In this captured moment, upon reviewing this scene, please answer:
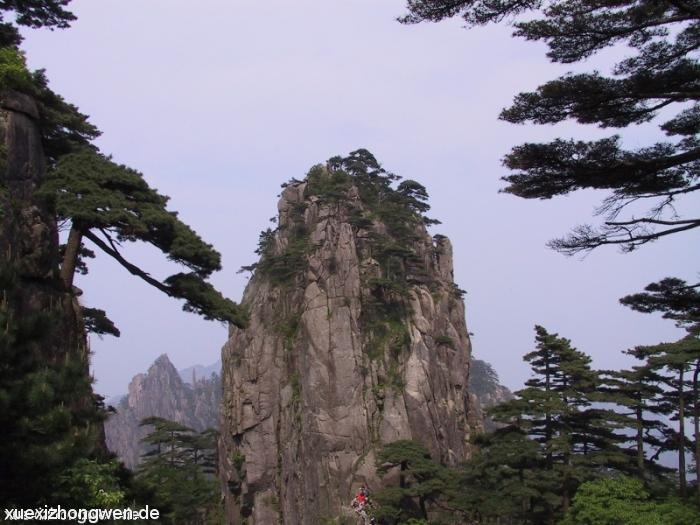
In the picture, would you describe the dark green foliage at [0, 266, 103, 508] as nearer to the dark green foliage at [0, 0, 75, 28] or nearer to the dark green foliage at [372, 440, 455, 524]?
the dark green foliage at [0, 0, 75, 28]

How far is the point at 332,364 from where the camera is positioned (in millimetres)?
37344

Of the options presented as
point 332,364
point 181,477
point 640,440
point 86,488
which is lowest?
point 181,477

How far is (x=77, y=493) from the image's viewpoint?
259 inches

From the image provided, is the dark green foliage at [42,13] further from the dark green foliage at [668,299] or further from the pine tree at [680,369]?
the pine tree at [680,369]

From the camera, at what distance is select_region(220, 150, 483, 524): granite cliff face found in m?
36.1

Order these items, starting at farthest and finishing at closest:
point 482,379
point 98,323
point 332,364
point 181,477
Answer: point 482,379 < point 332,364 < point 181,477 < point 98,323

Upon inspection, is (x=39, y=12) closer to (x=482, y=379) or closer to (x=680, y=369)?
(x=680, y=369)

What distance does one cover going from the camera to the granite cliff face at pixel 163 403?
114438 millimetres

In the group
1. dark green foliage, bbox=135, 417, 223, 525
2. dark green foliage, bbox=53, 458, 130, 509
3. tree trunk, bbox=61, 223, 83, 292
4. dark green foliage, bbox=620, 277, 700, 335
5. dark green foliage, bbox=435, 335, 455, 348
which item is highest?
dark green foliage, bbox=435, 335, 455, 348

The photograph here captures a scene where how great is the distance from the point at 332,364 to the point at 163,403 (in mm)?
94504

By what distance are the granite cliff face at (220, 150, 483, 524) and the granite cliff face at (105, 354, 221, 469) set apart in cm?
7873

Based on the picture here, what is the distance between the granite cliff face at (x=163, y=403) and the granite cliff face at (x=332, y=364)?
258 feet

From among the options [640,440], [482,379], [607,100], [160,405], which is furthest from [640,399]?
[160,405]

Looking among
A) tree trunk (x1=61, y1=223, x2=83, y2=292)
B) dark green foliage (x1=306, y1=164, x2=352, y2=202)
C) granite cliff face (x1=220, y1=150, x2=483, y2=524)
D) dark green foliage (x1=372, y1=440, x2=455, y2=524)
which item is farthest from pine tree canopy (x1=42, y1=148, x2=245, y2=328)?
dark green foliage (x1=306, y1=164, x2=352, y2=202)
